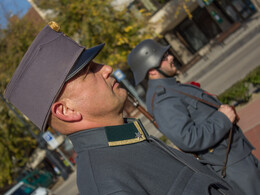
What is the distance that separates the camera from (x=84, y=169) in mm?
1366

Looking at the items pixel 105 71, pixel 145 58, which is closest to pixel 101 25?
pixel 145 58

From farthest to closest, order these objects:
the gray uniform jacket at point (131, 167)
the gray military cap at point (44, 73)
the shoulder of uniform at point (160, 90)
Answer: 1. the shoulder of uniform at point (160, 90)
2. the gray military cap at point (44, 73)
3. the gray uniform jacket at point (131, 167)

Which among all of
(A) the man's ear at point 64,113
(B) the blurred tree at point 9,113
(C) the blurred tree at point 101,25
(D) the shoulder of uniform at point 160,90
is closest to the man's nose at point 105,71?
(A) the man's ear at point 64,113

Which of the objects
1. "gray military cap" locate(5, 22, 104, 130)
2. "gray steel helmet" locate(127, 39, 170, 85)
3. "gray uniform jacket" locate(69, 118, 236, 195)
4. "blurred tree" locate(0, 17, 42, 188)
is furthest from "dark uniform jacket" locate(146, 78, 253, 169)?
"blurred tree" locate(0, 17, 42, 188)

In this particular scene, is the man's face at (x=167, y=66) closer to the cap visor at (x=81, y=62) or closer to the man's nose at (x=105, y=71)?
the man's nose at (x=105, y=71)

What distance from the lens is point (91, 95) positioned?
4.99 feet

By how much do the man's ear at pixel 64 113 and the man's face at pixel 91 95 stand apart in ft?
0.09

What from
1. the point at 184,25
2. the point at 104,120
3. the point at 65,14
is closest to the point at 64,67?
the point at 104,120

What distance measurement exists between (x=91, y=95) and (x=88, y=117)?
0.41ft

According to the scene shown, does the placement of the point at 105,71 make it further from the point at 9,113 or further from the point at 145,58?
the point at 9,113

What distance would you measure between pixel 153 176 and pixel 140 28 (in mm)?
15118

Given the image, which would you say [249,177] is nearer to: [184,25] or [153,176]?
[153,176]

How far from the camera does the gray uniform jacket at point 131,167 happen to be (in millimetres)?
1240

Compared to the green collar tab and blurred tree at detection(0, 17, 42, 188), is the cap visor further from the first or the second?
blurred tree at detection(0, 17, 42, 188)
